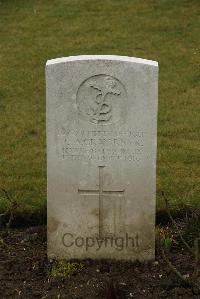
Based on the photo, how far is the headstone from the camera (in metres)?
4.56

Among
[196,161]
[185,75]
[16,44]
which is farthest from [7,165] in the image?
[16,44]

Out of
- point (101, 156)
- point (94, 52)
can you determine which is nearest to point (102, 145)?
point (101, 156)

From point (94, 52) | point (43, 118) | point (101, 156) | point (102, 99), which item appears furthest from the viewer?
point (94, 52)

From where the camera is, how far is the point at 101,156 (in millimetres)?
4703

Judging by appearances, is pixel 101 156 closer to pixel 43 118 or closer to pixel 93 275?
pixel 93 275

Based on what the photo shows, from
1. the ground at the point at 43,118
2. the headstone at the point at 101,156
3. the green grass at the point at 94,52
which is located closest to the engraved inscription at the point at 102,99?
the headstone at the point at 101,156

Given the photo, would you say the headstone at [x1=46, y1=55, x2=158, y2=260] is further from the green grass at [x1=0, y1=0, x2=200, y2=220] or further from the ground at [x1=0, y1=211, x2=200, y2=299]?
the green grass at [x1=0, y1=0, x2=200, y2=220]

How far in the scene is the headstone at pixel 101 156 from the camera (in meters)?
4.56

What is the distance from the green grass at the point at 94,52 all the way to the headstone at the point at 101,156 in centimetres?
91

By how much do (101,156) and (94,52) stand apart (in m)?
6.90

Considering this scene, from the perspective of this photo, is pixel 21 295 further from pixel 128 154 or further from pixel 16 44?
pixel 16 44

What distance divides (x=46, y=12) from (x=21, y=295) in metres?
10.2

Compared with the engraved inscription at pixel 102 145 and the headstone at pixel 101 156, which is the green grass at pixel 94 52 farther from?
the engraved inscription at pixel 102 145

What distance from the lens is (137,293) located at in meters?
4.41
